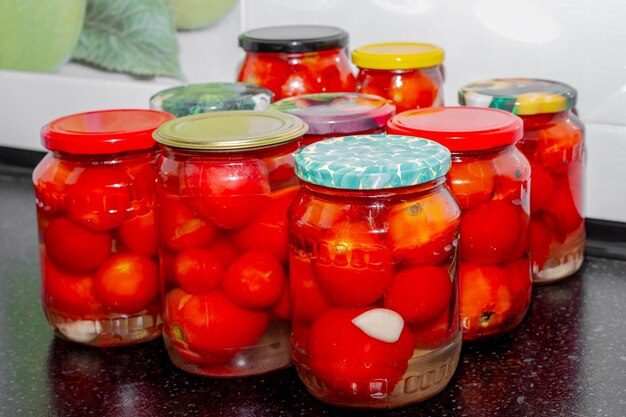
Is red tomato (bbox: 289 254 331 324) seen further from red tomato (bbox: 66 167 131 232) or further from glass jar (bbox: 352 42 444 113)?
glass jar (bbox: 352 42 444 113)

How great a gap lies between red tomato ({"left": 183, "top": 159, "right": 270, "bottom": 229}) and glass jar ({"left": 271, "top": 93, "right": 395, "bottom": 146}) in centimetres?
11

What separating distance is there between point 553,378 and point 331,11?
681 millimetres

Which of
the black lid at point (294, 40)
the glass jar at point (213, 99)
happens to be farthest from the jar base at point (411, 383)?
the black lid at point (294, 40)

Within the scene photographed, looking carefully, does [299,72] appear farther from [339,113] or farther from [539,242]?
[539,242]

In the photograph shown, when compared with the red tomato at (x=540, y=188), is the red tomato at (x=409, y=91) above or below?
above

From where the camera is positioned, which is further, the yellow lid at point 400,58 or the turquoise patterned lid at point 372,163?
the yellow lid at point 400,58

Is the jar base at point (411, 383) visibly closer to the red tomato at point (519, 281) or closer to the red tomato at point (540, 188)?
the red tomato at point (519, 281)

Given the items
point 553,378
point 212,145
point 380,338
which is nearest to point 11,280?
point 212,145

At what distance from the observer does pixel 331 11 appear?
1.38 meters

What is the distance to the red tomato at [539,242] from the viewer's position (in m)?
1.12

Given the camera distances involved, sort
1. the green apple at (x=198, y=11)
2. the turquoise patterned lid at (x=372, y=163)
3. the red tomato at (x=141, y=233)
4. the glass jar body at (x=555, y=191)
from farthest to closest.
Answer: the green apple at (x=198, y=11), the glass jar body at (x=555, y=191), the red tomato at (x=141, y=233), the turquoise patterned lid at (x=372, y=163)

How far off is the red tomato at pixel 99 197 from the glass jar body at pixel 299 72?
29 centimetres

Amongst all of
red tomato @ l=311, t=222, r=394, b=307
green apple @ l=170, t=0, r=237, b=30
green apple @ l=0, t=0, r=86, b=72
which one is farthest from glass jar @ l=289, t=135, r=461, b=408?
green apple @ l=0, t=0, r=86, b=72

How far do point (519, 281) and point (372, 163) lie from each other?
0.29 m
